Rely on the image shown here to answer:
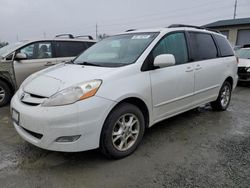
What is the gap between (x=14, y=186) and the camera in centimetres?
242

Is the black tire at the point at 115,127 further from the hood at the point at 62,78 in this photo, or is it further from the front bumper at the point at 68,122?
the hood at the point at 62,78

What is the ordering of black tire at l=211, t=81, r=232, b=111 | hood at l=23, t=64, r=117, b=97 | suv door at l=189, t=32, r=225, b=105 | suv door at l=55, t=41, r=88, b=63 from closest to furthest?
1. hood at l=23, t=64, r=117, b=97
2. suv door at l=189, t=32, r=225, b=105
3. black tire at l=211, t=81, r=232, b=111
4. suv door at l=55, t=41, r=88, b=63

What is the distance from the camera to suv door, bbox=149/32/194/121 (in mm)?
3285

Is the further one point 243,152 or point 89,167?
point 243,152

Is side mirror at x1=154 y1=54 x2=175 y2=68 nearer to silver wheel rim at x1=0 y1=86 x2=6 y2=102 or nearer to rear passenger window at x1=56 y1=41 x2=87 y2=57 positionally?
rear passenger window at x1=56 y1=41 x2=87 y2=57

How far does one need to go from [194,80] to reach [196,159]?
144 cm

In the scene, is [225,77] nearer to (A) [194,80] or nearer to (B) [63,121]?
(A) [194,80]

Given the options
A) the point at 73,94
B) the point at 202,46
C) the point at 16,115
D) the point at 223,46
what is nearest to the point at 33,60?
the point at 16,115

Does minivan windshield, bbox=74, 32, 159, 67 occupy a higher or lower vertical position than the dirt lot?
higher

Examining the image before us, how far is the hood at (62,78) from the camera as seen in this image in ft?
8.91

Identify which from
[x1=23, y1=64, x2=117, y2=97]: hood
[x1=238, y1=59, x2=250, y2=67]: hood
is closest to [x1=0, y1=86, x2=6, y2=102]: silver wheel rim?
[x1=23, y1=64, x2=117, y2=97]: hood

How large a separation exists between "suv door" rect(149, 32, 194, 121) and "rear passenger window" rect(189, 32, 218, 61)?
0.78 feet

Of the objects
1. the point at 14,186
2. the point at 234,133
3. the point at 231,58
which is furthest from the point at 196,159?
the point at 231,58

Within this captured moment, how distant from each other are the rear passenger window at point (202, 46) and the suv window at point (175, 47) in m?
0.22
